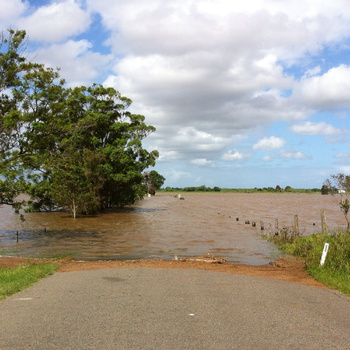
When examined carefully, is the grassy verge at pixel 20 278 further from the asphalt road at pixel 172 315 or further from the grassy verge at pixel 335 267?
the grassy verge at pixel 335 267

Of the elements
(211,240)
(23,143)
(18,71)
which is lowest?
(211,240)

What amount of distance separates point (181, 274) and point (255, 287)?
A: 98.3 inches

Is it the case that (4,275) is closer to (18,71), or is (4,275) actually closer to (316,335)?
(316,335)

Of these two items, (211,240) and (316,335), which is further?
(211,240)

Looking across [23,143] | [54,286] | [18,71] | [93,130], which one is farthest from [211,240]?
[93,130]

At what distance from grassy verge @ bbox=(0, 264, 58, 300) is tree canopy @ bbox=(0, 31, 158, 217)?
772cm

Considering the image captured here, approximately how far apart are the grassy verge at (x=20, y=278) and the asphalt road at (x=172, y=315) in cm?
32

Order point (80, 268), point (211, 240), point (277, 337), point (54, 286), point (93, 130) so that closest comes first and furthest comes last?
point (277, 337) < point (54, 286) < point (80, 268) < point (211, 240) < point (93, 130)

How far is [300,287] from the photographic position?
32.6ft

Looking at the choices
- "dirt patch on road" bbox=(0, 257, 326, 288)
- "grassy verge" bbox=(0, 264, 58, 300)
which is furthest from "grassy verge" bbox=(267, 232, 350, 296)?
"grassy verge" bbox=(0, 264, 58, 300)

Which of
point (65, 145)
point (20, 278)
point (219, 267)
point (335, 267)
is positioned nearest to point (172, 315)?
point (20, 278)

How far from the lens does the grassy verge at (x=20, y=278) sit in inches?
344

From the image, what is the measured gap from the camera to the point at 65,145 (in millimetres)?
23922

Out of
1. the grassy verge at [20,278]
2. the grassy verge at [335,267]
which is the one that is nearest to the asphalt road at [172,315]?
the grassy verge at [20,278]
